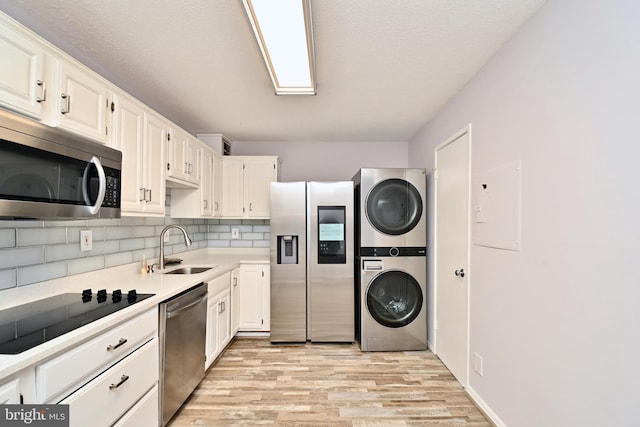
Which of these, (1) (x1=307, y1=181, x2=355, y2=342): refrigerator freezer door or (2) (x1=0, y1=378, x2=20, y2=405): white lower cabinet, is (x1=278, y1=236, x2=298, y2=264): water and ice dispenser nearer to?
(1) (x1=307, y1=181, x2=355, y2=342): refrigerator freezer door

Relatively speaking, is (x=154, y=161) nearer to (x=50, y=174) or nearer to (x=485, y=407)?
(x=50, y=174)

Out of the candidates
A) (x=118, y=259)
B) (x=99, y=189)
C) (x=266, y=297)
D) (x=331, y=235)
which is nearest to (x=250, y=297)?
(x=266, y=297)

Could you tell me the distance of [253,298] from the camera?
3410mm

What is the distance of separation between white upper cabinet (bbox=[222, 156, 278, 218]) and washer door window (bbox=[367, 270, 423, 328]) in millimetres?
1625

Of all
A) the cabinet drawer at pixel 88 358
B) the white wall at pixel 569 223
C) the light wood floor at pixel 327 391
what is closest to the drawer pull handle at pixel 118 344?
the cabinet drawer at pixel 88 358

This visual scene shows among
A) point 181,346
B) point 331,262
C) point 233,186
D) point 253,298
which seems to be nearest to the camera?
point 181,346

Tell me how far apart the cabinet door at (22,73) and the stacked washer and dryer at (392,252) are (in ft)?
8.24

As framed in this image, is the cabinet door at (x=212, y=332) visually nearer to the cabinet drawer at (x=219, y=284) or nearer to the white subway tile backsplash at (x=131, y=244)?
the cabinet drawer at (x=219, y=284)

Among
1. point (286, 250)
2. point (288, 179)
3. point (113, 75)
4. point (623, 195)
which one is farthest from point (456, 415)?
point (113, 75)

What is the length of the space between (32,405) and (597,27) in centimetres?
262

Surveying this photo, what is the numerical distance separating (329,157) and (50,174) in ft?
10.3

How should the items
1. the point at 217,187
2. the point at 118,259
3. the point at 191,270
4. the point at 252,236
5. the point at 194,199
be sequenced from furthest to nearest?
the point at 252,236
the point at 217,187
the point at 194,199
the point at 191,270
the point at 118,259

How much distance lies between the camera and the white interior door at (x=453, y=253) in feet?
7.88

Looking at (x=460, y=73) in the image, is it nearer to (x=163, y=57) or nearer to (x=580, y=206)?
(x=580, y=206)
